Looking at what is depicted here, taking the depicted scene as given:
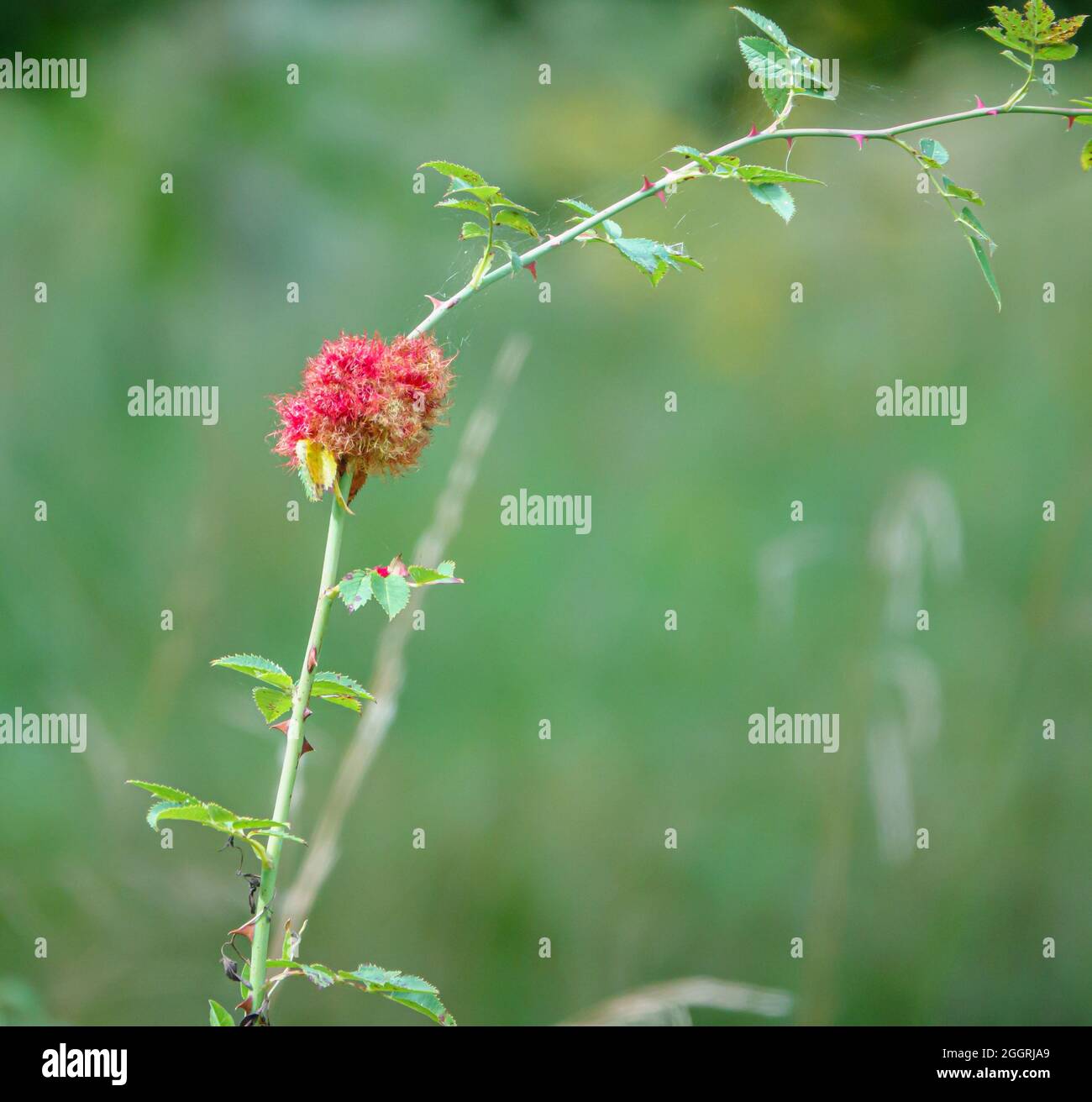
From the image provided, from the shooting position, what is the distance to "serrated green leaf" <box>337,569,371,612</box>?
15.9 inches

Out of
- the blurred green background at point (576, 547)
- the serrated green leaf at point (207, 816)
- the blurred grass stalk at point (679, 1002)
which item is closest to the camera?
the serrated green leaf at point (207, 816)

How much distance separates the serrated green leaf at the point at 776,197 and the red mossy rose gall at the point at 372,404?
150 millimetres

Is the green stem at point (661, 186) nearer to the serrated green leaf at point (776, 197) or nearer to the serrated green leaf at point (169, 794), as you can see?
the serrated green leaf at point (776, 197)

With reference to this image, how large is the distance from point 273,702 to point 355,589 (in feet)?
0.20

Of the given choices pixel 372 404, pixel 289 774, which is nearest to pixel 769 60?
pixel 372 404

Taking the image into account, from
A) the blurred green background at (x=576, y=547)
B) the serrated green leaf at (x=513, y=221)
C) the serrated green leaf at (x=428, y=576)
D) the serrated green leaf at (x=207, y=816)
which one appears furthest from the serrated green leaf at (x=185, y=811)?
the blurred green background at (x=576, y=547)

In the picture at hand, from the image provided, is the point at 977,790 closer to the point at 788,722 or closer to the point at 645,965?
the point at 788,722

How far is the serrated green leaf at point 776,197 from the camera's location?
1.48ft

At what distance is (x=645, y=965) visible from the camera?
4.57 ft

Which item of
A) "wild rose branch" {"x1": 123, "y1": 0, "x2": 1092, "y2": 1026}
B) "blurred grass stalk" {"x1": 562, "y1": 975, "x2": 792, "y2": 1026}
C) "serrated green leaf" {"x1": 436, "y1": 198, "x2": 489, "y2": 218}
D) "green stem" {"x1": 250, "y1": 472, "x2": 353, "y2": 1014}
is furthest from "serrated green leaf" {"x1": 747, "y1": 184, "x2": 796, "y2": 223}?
"blurred grass stalk" {"x1": 562, "y1": 975, "x2": 792, "y2": 1026}

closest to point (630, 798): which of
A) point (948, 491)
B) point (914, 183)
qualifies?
point (948, 491)

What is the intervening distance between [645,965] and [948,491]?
708 mm

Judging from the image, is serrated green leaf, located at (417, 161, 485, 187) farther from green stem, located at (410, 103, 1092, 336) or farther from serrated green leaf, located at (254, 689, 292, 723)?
serrated green leaf, located at (254, 689, 292, 723)

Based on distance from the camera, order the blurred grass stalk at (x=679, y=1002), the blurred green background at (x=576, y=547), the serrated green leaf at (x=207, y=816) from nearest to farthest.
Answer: the serrated green leaf at (x=207, y=816) → the blurred grass stalk at (x=679, y=1002) → the blurred green background at (x=576, y=547)
